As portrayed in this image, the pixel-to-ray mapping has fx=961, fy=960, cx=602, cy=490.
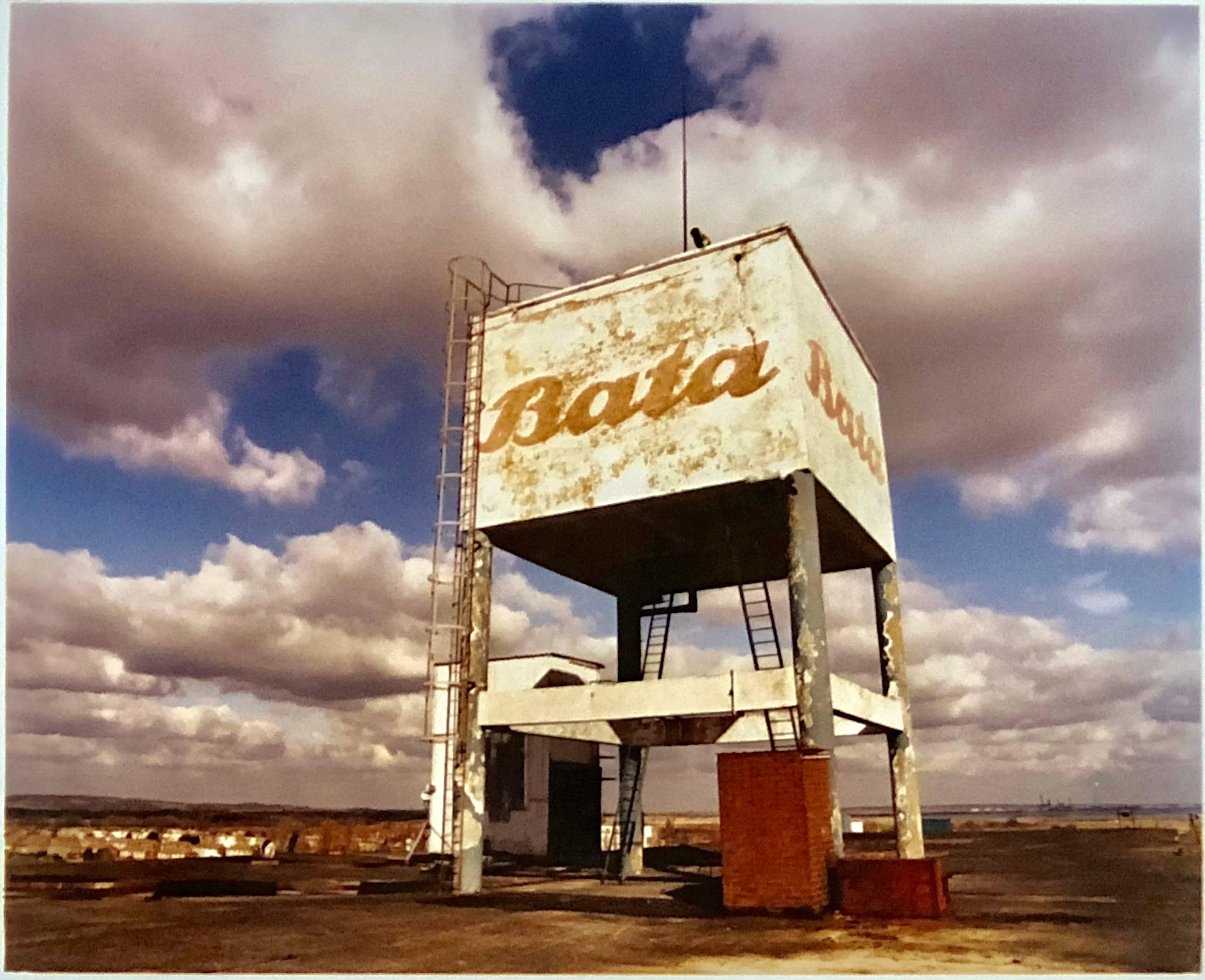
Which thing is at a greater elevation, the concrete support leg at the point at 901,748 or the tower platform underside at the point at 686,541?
the tower platform underside at the point at 686,541

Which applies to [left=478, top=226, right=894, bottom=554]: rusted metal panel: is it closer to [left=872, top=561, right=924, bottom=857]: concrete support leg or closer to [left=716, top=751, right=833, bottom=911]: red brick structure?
[left=872, top=561, right=924, bottom=857]: concrete support leg

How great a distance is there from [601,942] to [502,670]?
62.8 feet

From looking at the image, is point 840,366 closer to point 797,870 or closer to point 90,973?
point 797,870

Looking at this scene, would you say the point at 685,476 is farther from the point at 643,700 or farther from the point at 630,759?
the point at 630,759

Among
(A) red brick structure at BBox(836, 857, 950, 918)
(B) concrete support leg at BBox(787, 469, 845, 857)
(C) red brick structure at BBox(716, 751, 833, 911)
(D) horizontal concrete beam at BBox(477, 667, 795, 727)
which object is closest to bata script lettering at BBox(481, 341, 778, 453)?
(B) concrete support leg at BBox(787, 469, 845, 857)

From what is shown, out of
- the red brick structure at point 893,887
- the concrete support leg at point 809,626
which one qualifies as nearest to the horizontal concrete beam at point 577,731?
the concrete support leg at point 809,626

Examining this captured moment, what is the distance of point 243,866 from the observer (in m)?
24.9

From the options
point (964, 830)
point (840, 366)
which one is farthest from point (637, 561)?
point (964, 830)

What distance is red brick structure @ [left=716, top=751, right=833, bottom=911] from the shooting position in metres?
12.5

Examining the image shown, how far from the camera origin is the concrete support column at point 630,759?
2208 centimetres

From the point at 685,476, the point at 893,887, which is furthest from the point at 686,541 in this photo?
the point at 893,887

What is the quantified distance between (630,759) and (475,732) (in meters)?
6.67

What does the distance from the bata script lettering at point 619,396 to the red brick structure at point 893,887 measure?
7.00m

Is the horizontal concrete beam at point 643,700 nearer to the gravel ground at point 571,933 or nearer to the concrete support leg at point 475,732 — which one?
the concrete support leg at point 475,732
